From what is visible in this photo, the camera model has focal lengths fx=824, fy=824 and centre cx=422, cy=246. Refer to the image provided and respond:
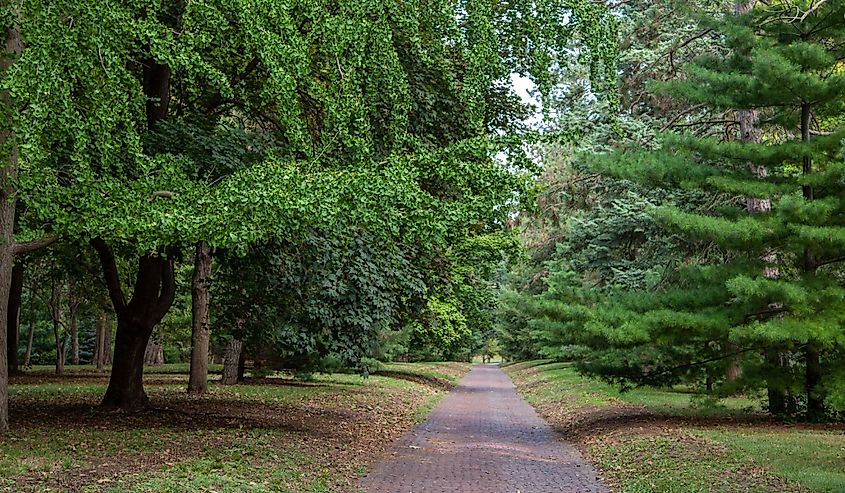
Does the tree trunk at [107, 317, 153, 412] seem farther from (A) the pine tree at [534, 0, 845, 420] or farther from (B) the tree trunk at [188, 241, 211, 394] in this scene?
(A) the pine tree at [534, 0, 845, 420]

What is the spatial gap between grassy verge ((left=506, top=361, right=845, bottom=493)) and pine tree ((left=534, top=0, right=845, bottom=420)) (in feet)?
2.89

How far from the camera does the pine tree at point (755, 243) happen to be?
44.5ft

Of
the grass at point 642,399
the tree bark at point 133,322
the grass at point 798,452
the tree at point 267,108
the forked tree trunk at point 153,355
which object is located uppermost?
the tree at point 267,108

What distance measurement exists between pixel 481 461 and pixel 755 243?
21.0 ft

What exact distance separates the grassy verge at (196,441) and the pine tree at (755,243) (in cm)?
491

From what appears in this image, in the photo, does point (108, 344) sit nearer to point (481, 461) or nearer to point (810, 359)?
point (481, 461)

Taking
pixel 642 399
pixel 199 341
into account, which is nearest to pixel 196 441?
pixel 199 341

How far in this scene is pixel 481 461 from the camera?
11703 millimetres

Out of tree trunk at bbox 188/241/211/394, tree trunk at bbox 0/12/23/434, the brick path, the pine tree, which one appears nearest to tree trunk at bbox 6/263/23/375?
tree trunk at bbox 188/241/211/394

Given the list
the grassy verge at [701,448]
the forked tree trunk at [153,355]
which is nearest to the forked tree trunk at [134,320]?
the grassy verge at [701,448]

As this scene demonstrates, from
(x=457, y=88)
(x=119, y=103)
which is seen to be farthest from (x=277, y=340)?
(x=119, y=103)

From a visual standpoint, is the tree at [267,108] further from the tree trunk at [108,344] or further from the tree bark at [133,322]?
the tree trunk at [108,344]

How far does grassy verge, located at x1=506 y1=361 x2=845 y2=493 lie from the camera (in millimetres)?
9297

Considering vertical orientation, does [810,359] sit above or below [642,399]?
above
